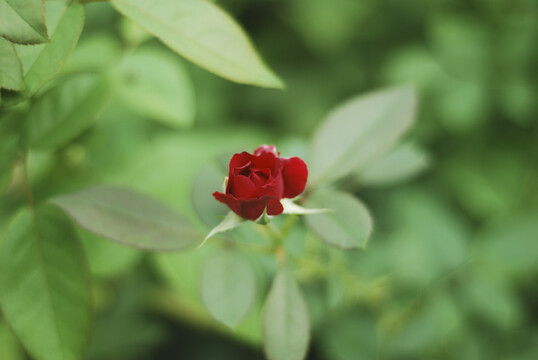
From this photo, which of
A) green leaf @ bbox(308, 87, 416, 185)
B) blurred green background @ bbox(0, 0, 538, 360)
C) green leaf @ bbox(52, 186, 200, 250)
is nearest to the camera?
green leaf @ bbox(52, 186, 200, 250)

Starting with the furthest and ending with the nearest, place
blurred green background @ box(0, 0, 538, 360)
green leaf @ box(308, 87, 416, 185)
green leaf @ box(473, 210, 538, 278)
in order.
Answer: green leaf @ box(473, 210, 538, 278)
blurred green background @ box(0, 0, 538, 360)
green leaf @ box(308, 87, 416, 185)

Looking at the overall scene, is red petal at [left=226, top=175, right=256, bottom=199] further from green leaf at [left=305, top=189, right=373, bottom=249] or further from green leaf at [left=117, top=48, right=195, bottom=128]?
green leaf at [left=117, top=48, right=195, bottom=128]

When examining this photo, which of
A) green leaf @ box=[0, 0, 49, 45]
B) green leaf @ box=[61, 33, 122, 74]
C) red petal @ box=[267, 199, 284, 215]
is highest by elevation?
green leaf @ box=[0, 0, 49, 45]

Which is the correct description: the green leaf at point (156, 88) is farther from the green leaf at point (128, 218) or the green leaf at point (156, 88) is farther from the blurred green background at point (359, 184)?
the green leaf at point (128, 218)

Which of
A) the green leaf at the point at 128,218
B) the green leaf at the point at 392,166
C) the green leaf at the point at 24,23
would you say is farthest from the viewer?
the green leaf at the point at 392,166

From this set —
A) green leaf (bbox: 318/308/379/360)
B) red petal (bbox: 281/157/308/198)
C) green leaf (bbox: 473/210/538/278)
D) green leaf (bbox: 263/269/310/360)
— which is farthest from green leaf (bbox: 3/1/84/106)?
green leaf (bbox: 473/210/538/278)

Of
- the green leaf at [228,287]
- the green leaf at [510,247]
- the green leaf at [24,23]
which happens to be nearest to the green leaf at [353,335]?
the green leaf at [510,247]

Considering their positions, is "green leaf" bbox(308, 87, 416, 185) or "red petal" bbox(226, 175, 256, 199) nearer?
"red petal" bbox(226, 175, 256, 199)
